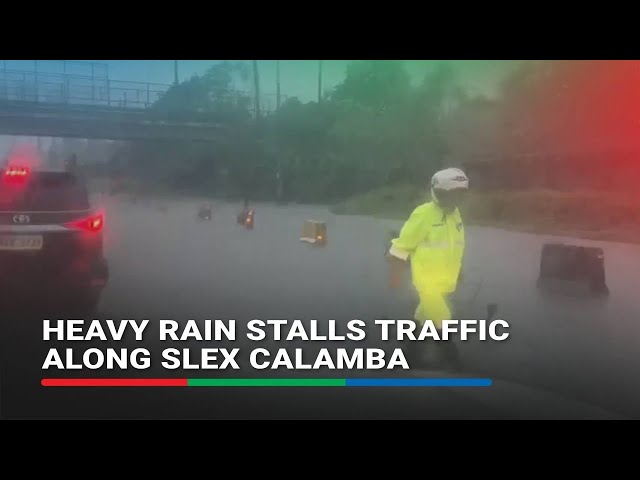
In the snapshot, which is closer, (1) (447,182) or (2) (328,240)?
(1) (447,182)

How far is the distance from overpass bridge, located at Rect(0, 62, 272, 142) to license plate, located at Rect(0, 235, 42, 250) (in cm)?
59

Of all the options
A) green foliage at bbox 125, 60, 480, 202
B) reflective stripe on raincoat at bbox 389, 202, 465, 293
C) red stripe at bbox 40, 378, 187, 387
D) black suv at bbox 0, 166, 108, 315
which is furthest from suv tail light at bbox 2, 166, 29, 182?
reflective stripe on raincoat at bbox 389, 202, 465, 293

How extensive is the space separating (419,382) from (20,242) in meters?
2.29

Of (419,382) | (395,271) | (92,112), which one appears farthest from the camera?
(92,112)

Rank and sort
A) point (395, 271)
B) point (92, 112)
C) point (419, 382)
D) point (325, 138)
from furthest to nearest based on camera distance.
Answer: point (92, 112) < point (325, 138) < point (395, 271) < point (419, 382)

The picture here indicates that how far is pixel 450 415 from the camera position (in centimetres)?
469

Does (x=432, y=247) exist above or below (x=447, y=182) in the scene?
below

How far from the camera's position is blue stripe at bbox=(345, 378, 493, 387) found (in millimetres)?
4660

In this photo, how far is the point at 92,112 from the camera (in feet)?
16.3

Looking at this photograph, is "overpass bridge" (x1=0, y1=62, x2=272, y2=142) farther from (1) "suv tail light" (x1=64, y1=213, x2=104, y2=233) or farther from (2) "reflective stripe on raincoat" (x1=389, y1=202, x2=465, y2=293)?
(2) "reflective stripe on raincoat" (x1=389, y1=202, x2=465, y2=293)

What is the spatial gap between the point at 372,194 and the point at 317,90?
0.66 metres

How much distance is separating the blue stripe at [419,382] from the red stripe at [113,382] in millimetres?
954

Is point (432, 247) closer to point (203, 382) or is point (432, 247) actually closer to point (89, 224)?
point (203, 382)

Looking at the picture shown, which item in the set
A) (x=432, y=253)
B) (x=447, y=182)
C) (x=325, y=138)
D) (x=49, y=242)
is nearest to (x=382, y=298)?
(x=432, y=253)
